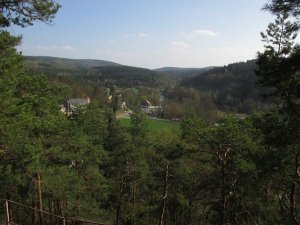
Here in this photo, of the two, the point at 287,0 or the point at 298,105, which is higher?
the point at 287,0

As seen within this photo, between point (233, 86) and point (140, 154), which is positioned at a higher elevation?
point (140, 154)

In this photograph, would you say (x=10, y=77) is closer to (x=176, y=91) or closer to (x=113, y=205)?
(x=113, y=205)

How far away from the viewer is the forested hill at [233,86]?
339 ft

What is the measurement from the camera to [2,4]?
29.9 feet

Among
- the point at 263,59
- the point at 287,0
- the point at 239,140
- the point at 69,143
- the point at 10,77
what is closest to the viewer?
the point at 287,0

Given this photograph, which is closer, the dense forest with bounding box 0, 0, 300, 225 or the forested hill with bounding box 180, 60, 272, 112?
the dense forest with bounding box 0, 0, 300, 225

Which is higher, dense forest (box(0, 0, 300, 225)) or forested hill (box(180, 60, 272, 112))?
dense forest (box(0, 0, 300, 225))

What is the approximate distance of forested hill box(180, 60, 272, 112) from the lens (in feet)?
339

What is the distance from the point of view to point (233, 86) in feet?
411

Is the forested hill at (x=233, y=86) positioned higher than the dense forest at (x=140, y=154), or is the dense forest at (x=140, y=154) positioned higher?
the dense forest at (x=140, y=154)

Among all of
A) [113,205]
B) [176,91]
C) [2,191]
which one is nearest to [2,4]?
[2,191]

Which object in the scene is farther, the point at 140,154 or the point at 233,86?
the point at 233,86

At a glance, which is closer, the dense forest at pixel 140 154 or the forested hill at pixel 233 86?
the dense forest at pixel 140 154

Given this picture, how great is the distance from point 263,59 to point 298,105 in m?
1.95
